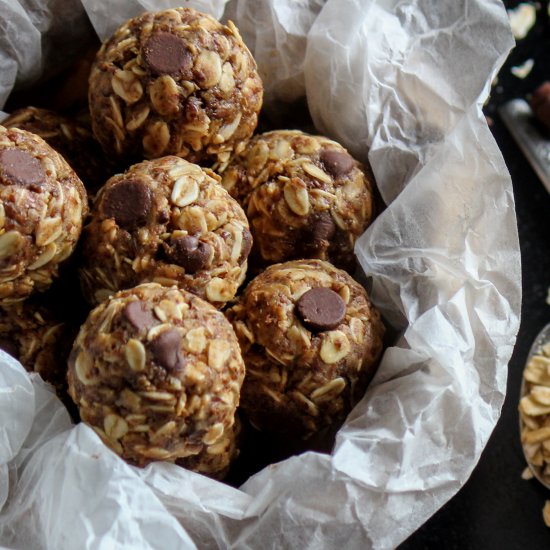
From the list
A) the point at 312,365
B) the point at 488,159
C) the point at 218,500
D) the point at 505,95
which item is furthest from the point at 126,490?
the point at 505,95

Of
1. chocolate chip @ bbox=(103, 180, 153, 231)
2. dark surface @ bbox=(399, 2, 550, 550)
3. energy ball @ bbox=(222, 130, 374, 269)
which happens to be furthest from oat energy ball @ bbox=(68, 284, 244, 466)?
dark surface @ bbox=(399, 2, 550, 550)

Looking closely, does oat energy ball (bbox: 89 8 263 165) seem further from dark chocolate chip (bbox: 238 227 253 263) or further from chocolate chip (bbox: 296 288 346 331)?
chocolate chip (bbox: 296 288 346 331)

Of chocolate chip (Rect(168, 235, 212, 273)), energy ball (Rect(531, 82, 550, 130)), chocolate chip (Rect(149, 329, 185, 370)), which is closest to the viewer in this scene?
chocolate chip (Rect(149, 329, 185, 370))

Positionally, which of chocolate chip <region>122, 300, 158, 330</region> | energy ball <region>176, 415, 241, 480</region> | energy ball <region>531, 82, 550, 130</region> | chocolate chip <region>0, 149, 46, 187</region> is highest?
chocolate chip <region>0, 149, 46, 187</region>

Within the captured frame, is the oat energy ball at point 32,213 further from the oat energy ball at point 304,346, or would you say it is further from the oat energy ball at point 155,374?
the oat energy ball at point 304,346

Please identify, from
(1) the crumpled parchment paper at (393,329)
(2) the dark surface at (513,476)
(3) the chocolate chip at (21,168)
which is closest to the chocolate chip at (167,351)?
(1) the crumpled parchment paper at (393,329)

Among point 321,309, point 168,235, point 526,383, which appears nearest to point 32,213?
point 168,235
